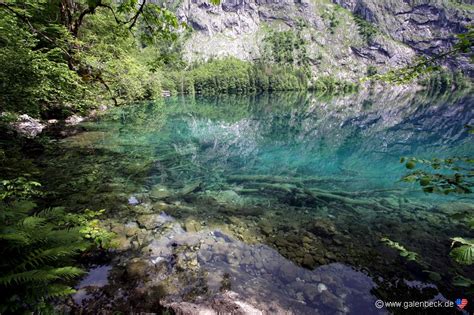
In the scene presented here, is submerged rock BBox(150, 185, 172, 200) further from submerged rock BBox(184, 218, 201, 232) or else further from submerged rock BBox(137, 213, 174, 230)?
submerged rock BBox(184, 218, 201, 232)

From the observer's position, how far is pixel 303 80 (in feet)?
582

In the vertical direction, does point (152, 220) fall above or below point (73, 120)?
below

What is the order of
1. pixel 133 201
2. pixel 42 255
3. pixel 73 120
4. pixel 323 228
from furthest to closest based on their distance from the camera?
pixel 73 120, pixel 133 201, pixel 323 228, pixel 42 255

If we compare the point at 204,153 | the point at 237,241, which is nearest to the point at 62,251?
the point at 237,241

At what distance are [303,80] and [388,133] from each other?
15719cm

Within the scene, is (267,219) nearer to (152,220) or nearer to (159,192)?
(152,220)

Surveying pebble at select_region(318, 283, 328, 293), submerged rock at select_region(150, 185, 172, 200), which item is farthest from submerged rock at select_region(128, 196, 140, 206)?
pebble at select_region(318, 283, 328, 293)

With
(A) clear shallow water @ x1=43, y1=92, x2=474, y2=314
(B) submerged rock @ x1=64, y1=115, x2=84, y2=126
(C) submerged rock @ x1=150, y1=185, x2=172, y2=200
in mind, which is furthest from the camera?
(B) submerged rock @ x1=64, y1=115, x2=84, y2=126

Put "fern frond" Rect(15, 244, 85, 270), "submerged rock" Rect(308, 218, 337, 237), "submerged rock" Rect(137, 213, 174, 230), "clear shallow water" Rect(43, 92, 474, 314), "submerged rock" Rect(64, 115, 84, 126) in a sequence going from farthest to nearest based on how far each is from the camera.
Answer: "submerged rock" Rect(64, 115, 84, 126) < "submerged rock" Rect(308, 218, 337, 237) < "submerged rock" Rect(137, 213, 174, 230) < "clear shallow water" Rect(43, 92, 474, 314) < "fern frond" Rect(15, 244, 85, 270)

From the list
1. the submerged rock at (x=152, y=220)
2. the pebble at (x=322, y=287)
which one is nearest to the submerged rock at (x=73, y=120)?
the submerged rock at (x=152, y=220)

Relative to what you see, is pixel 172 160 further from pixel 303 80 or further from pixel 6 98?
pixel 303 80

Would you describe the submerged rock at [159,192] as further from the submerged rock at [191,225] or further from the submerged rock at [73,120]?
the submerged rock at [73,120]

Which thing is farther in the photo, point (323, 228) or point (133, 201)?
point (133, 201)

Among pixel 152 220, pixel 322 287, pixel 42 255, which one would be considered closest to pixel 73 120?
pixel 152 220
